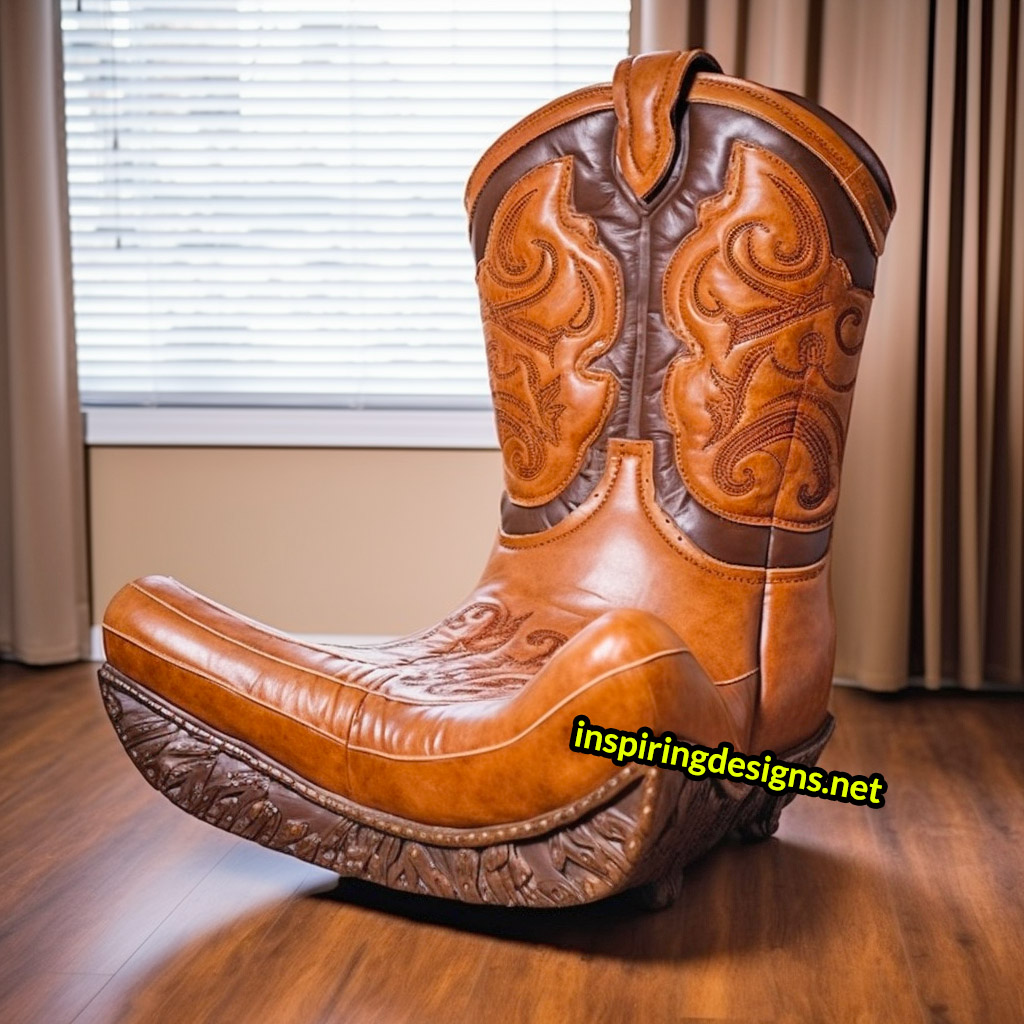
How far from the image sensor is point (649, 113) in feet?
5.70

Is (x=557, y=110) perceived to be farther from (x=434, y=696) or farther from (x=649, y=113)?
(x=434, y=696)

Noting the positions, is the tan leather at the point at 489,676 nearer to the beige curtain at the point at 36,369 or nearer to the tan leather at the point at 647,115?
the tan leather at the point at 647,115

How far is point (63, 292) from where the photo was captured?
9.50 ft

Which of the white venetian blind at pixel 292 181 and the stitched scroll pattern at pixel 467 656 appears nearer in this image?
the stitched scroll pattern at pixel 467 656

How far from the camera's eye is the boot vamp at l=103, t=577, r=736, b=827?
4.38 feet

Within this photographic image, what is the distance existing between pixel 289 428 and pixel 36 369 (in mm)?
550

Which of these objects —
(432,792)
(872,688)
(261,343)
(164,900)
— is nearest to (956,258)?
(872,688)

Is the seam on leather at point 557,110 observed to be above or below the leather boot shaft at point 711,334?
above

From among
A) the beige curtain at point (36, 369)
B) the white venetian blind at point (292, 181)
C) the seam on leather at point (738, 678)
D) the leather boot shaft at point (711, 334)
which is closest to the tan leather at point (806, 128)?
the leather boot shaft at point (711, 334)

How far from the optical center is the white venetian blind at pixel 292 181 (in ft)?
9.70

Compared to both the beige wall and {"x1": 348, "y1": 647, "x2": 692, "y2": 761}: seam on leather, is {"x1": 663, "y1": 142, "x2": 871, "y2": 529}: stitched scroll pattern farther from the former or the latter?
the beige wall

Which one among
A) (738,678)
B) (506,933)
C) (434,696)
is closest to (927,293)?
(738,678)

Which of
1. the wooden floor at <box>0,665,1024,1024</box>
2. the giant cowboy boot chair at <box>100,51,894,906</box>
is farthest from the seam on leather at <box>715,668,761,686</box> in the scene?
the wooden floor at <box>0,665,1024,1024</box>

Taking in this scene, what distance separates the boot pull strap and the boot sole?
77 centimetres
